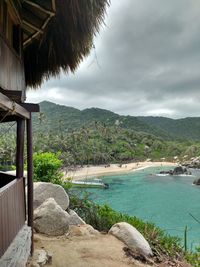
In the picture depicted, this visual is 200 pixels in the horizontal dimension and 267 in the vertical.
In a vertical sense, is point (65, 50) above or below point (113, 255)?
above

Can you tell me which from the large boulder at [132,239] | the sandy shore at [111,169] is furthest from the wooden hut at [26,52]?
the sandy shore at [111,169]

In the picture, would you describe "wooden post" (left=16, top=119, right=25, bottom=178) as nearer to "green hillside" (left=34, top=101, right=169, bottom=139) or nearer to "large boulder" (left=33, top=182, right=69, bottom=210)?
"large boulder" (left=33, top=182, right=69, bottom=210)

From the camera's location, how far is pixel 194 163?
64875mm

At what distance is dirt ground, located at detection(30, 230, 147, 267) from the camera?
6.13 m

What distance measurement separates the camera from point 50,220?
7645mm

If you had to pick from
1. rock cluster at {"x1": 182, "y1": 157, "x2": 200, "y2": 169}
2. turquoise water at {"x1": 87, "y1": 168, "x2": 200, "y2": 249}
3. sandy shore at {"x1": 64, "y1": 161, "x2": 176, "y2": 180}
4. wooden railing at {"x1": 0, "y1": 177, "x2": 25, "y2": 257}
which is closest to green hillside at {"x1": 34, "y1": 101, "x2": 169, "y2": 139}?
sandy shore at {"x1": 64, "y1": 161, "x2": 176, "y2": 180}

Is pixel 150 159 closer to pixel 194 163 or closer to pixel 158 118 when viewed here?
pixel 194 163

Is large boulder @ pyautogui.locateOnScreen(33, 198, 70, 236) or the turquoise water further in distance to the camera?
the turquoise water

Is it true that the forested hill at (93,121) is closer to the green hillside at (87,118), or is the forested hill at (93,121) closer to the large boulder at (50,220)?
the green hillside at (87,118)

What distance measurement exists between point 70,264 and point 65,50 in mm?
3801

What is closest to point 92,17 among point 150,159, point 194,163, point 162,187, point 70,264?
point 70,264

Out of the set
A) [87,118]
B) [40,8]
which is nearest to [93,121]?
[87,118]

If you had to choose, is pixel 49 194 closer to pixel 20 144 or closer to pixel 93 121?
pixel 20 144

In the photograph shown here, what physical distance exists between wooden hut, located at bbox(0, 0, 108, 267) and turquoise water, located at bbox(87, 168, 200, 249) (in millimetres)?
13216
